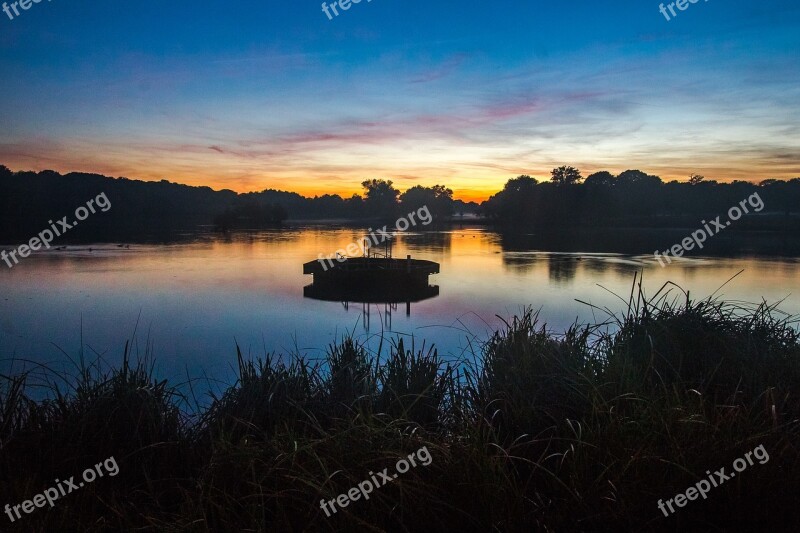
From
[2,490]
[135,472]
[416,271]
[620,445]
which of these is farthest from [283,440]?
[416,271]

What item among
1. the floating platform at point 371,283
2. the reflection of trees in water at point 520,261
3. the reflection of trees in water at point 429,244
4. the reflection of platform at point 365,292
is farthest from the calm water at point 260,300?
the reflection of trees in water at point 429,244

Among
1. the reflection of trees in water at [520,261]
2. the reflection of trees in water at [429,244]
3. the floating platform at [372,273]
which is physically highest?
the floating platform at [372,273]

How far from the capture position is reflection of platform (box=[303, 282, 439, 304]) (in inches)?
938

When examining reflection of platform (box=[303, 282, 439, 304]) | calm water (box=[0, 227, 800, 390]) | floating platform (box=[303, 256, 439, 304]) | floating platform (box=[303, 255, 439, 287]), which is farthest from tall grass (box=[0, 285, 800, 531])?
floating platform (box=[303, 255, 439, 287])

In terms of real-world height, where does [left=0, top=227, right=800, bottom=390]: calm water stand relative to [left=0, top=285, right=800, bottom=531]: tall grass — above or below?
below

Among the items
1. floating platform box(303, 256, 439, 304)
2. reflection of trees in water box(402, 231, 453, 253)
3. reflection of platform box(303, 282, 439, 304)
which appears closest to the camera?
reflection of platform box(303, 282, 439, 304)

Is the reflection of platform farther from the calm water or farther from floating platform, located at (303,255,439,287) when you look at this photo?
the calm water

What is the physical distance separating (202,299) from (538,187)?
82.5 m

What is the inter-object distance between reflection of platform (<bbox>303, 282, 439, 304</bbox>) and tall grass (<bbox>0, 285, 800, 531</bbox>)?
17.8m

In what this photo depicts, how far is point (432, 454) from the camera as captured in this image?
365 centimetres

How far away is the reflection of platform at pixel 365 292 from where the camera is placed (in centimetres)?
2383

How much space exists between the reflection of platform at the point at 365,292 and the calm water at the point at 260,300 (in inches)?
31.5

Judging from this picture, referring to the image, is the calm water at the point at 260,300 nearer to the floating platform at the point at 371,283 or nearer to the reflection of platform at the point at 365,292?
the reflection of platform at the point at 365,292

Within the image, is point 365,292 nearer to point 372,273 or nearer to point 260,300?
point 372,273
